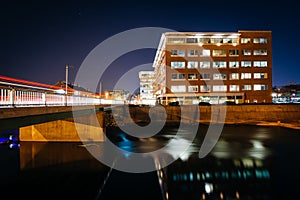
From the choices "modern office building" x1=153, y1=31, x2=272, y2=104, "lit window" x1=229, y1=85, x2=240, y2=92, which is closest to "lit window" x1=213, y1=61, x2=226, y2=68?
"modern office building" x1=153, y1=31, x2=272, y2=104

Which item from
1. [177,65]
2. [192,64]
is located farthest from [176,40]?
[192,64]

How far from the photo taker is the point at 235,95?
72.2 m

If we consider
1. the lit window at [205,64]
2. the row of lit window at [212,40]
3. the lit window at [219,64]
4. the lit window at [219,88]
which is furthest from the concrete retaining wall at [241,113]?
the row of lit window at [212,40]

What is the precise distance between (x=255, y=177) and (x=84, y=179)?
11.3m

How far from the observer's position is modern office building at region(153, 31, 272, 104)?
71.9 metres

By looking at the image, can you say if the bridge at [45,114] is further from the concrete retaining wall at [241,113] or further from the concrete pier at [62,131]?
the concrete retaining wall at [241,113]

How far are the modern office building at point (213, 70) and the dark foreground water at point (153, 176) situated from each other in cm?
4743

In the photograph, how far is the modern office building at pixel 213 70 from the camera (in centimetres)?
7188

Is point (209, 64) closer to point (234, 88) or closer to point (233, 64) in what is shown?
point (233, 64)

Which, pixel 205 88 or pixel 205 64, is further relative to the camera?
pixel 205 64

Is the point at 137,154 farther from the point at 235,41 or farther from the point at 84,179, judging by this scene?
the point at 235,41

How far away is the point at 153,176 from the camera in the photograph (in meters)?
16.8

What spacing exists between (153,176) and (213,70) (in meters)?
60.3

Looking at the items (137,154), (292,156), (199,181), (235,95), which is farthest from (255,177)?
(235,95)
